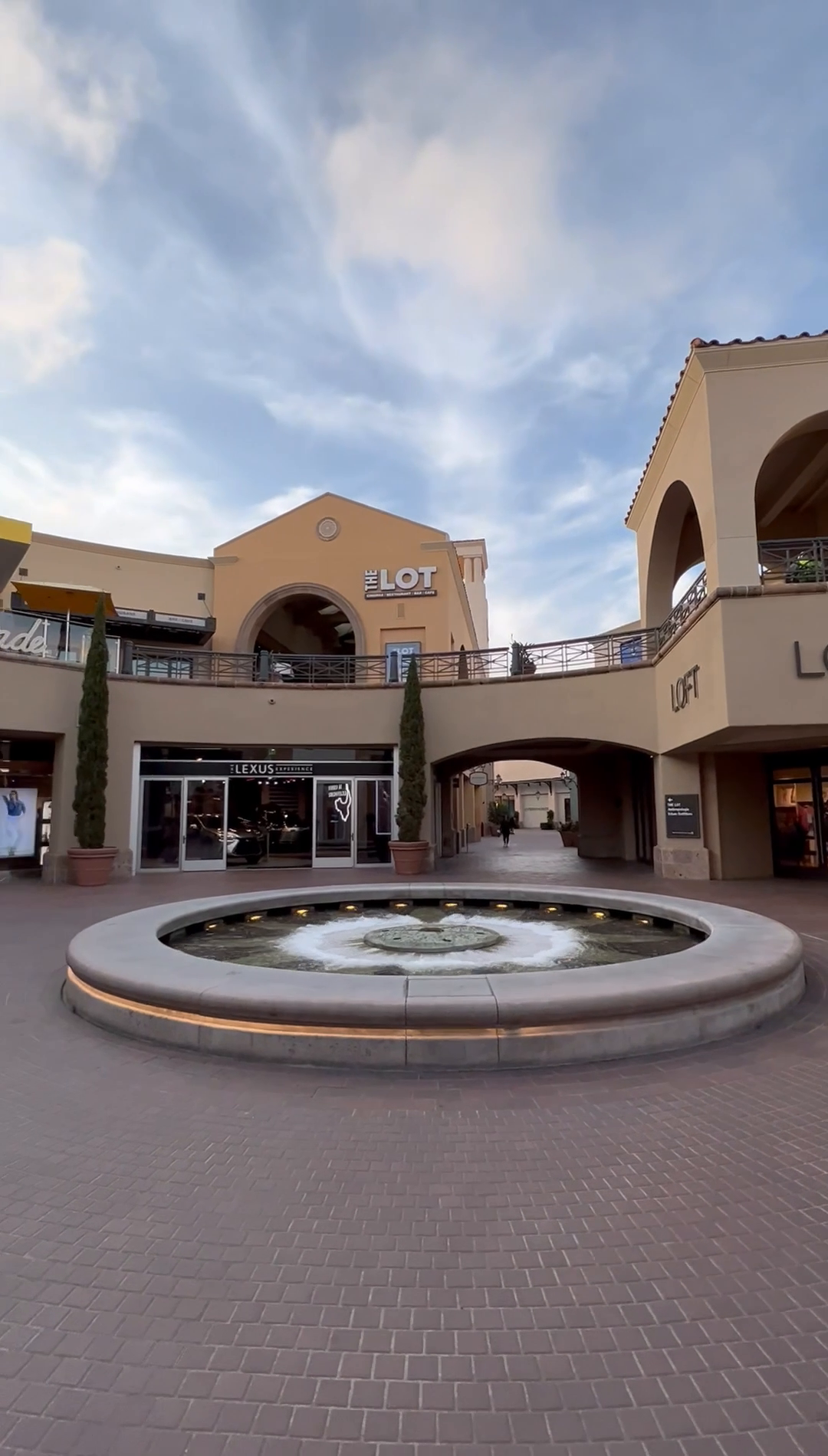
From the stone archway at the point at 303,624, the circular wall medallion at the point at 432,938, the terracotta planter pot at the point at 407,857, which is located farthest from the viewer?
the stone archway at the point at 303,624

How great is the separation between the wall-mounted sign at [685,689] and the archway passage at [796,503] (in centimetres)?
218

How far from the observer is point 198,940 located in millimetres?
8555

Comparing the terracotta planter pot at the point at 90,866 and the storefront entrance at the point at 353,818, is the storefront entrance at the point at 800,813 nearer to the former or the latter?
the storefront entrance at the point at 353,818

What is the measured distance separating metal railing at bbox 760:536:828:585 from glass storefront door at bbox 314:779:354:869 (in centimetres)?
1088

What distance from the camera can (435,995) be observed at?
4809mm

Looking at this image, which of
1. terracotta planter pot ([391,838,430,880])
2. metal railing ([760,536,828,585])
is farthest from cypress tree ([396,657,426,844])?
metal railing ([760,536,828,585])

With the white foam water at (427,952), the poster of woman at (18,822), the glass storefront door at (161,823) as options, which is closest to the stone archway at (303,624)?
the glass storefront door at (161,823)

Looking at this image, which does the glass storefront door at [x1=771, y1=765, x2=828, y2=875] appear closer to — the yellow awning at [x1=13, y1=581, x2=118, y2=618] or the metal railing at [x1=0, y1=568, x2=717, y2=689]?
the metal railing at [x1=0, y1=568, x2=717, y2=689]

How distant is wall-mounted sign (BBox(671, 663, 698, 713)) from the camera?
13.5 meters

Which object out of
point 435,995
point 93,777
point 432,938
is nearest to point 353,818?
point 93,777

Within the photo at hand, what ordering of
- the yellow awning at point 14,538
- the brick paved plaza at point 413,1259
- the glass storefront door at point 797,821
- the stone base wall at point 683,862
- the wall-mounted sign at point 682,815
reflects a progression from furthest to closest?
the glass storefront door at point 797,821
the wall-mounted sign at point 682,815
the stone base wall at point 683,862
the yellow awning at point 14,538
the brick paved plaza at point 413,1259

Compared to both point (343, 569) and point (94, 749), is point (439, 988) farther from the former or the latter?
point (343, 569)

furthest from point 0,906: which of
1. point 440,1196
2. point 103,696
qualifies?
point 440,1196

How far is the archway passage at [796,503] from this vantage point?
12.4 metres
